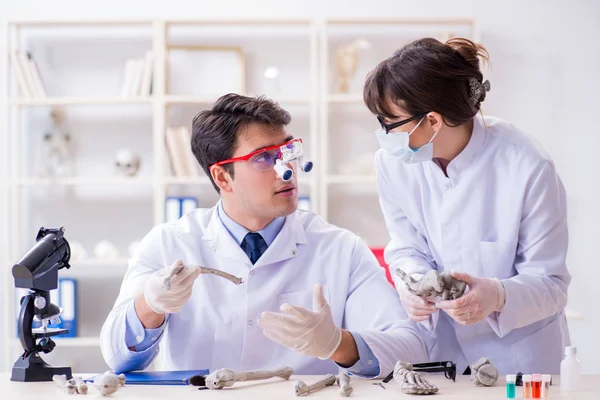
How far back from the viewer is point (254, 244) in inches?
86.5

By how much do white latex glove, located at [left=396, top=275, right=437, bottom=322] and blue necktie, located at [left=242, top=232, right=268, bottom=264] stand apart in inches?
16.7

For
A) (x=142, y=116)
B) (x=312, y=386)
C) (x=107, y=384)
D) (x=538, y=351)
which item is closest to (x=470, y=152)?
(x=538, y=351)

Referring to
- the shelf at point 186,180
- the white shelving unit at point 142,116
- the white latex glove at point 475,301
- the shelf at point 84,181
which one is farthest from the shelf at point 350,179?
the white latex glove at point 475,301

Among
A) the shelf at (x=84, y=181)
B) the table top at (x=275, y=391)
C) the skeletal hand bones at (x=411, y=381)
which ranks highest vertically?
the shelf at (x=84, y=181)

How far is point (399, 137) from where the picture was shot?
2039mm

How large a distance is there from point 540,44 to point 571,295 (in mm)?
1480

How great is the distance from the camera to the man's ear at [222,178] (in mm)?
2252

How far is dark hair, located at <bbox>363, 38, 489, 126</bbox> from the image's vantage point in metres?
1.94

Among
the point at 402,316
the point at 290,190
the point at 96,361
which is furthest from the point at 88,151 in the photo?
the point at 402,316

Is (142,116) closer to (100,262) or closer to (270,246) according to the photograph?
(100,262)

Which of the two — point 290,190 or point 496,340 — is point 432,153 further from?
point 496,340

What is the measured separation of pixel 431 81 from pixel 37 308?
1.14 metres

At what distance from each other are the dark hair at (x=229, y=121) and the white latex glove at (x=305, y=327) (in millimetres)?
609

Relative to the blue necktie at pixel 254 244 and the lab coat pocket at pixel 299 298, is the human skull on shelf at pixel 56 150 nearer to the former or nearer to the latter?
the blue necktie at pixel 254 244
